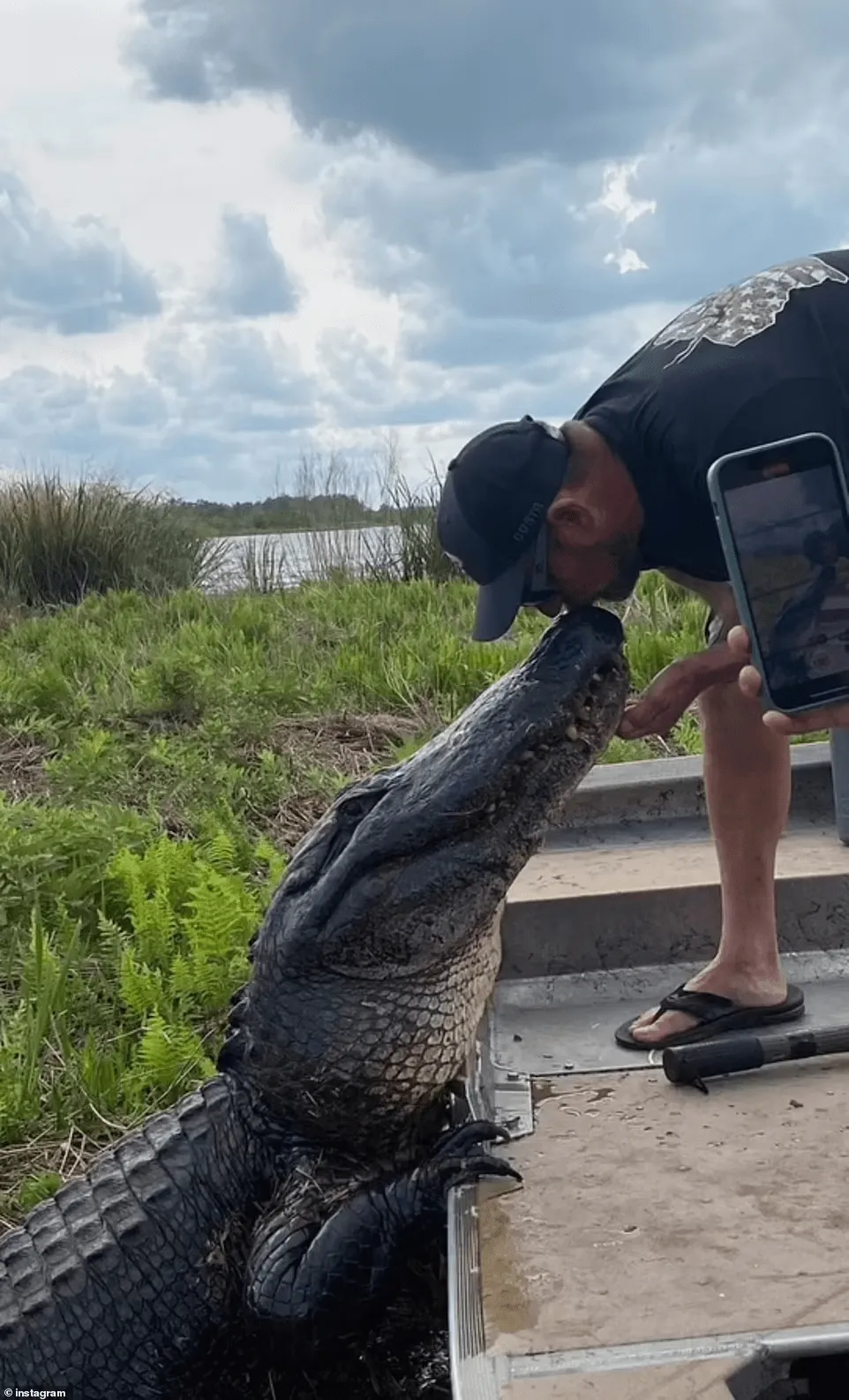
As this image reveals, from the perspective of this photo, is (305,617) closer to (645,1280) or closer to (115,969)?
(115,969)

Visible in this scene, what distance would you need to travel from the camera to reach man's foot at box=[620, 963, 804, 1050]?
2.18 metres

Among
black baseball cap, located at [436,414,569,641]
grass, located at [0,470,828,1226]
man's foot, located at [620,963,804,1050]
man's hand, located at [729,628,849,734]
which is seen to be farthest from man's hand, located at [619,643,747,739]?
grass, located at [0,470,828,1226]

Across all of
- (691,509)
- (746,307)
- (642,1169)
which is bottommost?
(642,1169)

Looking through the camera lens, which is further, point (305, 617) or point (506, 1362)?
point (305, 617)

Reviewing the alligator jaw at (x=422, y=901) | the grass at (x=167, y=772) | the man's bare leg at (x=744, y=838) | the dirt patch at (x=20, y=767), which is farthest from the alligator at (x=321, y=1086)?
the dirt patch at (x=20, y=767)

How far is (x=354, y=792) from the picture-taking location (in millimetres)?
2213

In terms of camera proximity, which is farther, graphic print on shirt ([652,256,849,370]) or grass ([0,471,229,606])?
grass ([0,471,229,606])

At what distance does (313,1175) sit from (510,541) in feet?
3.53

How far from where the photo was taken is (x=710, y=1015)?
7.15 ft

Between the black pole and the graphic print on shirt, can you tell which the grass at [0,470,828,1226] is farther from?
the graphic print on shirt

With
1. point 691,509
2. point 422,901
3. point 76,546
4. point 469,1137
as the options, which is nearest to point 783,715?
point 691,509

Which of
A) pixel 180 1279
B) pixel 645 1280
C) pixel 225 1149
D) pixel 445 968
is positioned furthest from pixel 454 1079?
pixel 645 1280

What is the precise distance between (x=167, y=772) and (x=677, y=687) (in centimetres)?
275

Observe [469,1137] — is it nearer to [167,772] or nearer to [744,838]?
[744,838]
